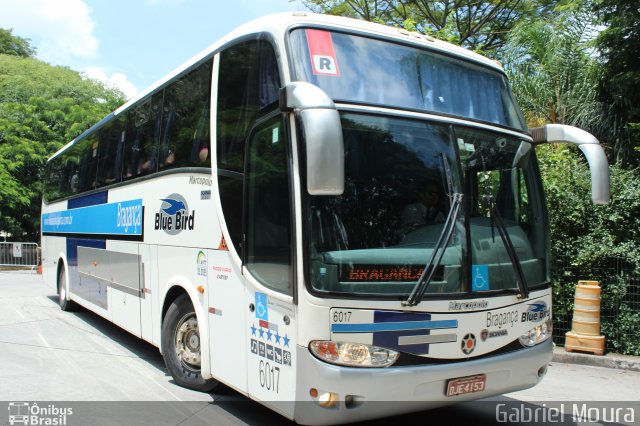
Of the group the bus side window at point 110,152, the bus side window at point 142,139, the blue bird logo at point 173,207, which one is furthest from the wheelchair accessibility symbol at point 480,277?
the bus side window at point 110,152

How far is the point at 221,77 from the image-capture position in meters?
5.57

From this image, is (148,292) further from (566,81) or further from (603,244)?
(566,81)

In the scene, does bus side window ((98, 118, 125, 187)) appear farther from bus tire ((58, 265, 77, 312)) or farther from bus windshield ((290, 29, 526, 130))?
bus windshield ((290, 29, 526, 130))

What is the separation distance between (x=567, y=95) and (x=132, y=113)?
10433 mm

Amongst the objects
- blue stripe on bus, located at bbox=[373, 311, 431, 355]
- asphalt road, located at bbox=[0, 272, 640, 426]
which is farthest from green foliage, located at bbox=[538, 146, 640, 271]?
blue stripe on bus, located at bbox=[373, 311, 431, 355]

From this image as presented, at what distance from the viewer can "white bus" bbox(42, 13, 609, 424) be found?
3.97 meters

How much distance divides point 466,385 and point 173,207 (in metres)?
3.67

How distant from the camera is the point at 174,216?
6.29m

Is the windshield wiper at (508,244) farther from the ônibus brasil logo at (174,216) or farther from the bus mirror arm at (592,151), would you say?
the ônibus brasil logo at (174,216)

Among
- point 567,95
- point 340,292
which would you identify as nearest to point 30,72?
point 567,95

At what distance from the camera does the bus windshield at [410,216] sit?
4.04 metres

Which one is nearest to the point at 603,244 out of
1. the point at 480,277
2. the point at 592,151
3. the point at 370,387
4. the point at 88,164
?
the point at 592,151

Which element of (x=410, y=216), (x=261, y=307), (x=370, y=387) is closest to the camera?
(x=370, y=387)

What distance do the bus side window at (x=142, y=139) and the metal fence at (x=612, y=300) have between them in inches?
253
